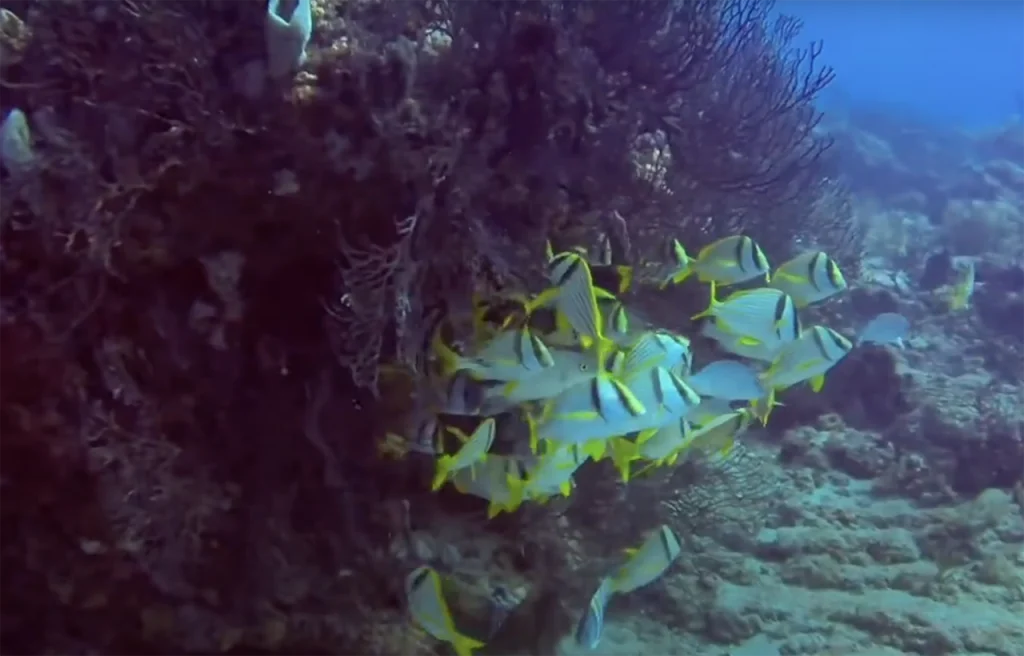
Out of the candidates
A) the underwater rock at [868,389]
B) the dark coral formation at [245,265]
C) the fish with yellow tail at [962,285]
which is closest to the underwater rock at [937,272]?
the fish with yellow tail at [962,285]

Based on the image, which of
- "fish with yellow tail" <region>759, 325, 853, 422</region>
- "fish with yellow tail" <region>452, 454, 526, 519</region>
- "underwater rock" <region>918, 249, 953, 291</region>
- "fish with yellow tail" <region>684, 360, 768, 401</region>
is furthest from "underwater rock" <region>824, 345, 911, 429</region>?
"fish with yellow tail" <region>452, 454, 526, 519</region>

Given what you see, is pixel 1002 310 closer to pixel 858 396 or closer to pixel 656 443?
pixel 858 396

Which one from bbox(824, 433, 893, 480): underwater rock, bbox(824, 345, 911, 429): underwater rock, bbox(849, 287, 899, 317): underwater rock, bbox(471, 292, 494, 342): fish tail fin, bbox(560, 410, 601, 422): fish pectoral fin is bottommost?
bbox(824, 433, 893, 480): underwater rock

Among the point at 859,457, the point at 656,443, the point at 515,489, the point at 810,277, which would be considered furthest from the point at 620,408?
the point at 859,457

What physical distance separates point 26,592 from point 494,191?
9.34 feet

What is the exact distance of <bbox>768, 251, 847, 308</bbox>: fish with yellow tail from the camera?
490 centimetres

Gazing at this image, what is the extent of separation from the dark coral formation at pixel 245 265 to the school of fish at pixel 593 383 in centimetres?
32

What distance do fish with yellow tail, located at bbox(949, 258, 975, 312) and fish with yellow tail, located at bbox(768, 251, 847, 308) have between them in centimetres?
528

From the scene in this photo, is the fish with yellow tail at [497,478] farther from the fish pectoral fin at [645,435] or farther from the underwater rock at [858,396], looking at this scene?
the underwater rock at [858,396]

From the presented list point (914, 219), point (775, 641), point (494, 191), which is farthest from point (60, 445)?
point (914, 219)

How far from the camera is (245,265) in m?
3.63

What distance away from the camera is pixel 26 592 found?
12.2 ft

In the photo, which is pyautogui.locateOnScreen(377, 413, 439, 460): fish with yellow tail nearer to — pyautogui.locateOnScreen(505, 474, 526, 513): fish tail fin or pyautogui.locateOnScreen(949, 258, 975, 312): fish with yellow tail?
pyautogui.locateOnScreen(505, 474, 526, 513): fish tail fin

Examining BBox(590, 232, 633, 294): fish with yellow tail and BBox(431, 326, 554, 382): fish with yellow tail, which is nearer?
BBox(431, 326, 554, 382): fish with yellow tail
